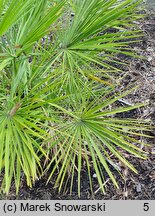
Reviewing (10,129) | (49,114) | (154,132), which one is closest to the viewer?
(10,129)

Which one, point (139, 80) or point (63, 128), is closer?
point (63, 128)

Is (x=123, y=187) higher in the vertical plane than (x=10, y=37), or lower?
lower

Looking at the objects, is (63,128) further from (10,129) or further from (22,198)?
(22,198)

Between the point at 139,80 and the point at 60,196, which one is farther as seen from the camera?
the point at 139,80

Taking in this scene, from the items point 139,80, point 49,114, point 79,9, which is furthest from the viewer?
point 139,80

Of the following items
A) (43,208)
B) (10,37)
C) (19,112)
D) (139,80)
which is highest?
(139,80)

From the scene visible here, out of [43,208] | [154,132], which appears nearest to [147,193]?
[154,132]

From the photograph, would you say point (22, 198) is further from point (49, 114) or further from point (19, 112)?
point (19, 112)

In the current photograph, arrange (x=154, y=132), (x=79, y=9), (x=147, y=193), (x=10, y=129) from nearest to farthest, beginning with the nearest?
(x=10, y=129) → (x=79, y=9) → (x=147, y=193) → (x=154, y=132)

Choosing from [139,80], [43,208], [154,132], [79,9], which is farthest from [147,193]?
[79,9]
